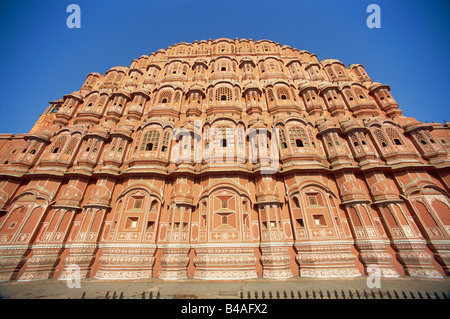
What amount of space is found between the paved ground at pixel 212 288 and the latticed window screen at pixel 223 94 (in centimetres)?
1582

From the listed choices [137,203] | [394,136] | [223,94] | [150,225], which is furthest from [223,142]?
[394,136]

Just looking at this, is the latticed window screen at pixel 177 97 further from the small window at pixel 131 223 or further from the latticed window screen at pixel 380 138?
the latticed window screen at pixel 380 138

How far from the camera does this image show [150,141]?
15531 mm

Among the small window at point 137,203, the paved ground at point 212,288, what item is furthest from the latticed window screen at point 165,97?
the paved ground at point 212,288

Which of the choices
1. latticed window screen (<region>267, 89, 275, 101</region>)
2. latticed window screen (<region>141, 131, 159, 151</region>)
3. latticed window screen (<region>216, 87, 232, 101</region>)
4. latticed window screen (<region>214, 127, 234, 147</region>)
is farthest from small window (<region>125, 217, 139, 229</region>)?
latticed window screen (<region>267, 89, 275, 101</region>)

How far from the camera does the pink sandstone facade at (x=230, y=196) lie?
1122 centimetres

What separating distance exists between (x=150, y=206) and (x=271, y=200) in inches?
325

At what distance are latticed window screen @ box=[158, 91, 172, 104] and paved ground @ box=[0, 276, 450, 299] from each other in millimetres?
15819

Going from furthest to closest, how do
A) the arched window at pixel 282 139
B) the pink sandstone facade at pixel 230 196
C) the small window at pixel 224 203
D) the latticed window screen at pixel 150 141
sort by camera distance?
the latticed window screen at pixel 150 141 → the arched window at pixel 282 139 → the small window at pixel 224 203 → the pink sandstone facade at pixel 230 196

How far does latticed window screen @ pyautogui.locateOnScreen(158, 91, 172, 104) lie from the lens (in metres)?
19.5

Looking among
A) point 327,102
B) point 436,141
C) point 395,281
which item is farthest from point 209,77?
point 395,281

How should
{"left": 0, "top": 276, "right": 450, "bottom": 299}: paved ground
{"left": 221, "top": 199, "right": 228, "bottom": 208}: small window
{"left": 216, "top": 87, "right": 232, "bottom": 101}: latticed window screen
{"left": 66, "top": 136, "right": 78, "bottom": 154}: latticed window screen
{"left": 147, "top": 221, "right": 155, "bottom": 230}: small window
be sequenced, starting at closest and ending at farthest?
{"left": 0, "top": 276, "right": 450, "bottom": 299}: paved ground, {"left": 147, "top": 221, "right": 155, "bottom": 230}: small window, {"left": 221, "top": 199, "right": 228, "bottom": 208}: small window, {"left": 66, "top": 136, "right": 78, "bottom": 154}: latticed window screen, {"left": 216, "top": 87, "right": 232, "bottom": 101}: latticed window screen

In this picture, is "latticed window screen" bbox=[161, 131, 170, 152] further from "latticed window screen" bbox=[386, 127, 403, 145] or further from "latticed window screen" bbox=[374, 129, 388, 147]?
"latticed window screen" bbox=[386, 127, 403, 145]

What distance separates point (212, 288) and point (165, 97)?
57.8 feet
